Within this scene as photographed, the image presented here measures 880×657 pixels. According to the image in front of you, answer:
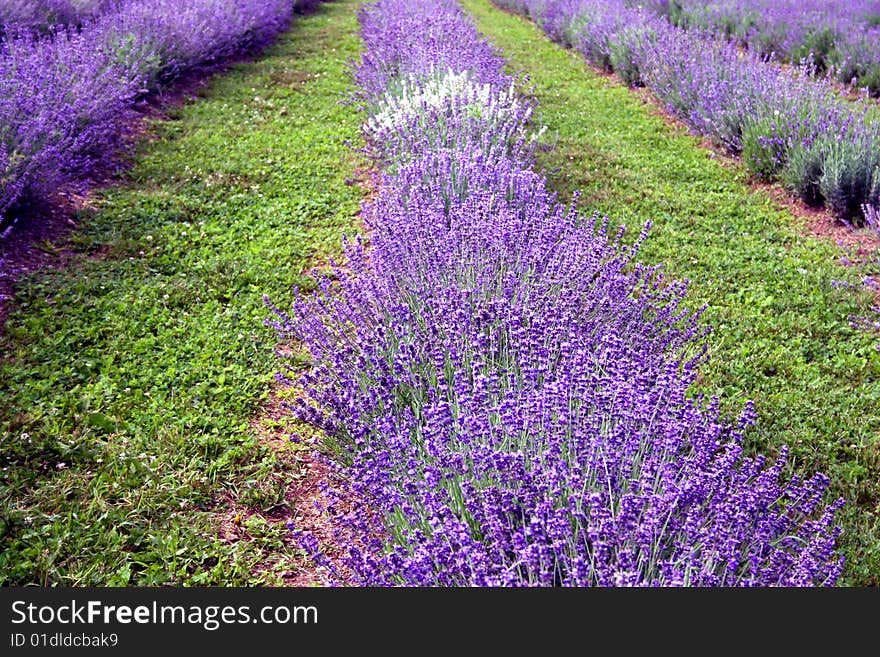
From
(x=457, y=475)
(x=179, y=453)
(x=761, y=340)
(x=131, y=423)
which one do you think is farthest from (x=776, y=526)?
(x=131, y=423)

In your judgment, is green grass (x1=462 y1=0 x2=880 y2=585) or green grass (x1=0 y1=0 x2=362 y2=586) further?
green grass (x1=462 y1=0 x2=880 y2=585)

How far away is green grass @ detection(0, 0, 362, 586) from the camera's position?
267 cm

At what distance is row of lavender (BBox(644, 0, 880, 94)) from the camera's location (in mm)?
8852

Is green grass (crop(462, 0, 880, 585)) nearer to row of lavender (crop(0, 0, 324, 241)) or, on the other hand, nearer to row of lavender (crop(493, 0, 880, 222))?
row of lavender (crop(493, 0, 880, 222))

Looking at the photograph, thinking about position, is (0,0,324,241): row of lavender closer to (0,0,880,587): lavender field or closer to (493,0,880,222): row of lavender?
(0,0,880,587): lavender field

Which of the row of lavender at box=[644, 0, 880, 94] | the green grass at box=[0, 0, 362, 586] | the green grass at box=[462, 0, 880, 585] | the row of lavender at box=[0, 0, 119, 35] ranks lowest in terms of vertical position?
the green grass at box=[0, 0, 362, 586]

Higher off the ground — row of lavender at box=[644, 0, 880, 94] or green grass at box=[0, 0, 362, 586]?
row of lavender at box=[644, 0, 880, 94]

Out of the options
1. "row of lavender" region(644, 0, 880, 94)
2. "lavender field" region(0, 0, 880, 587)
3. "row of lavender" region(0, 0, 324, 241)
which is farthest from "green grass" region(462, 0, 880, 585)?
"row of lavender" region(0, 0, 324, 241)

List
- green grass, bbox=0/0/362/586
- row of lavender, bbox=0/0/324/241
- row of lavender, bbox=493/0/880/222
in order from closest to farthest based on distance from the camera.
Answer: green grass, bbox=0/0/362/586 → row of lavender, bbox=0/0/324/241 → row of lavender, bbox=493/0/880/222

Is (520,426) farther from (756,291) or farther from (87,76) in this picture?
(87,76)

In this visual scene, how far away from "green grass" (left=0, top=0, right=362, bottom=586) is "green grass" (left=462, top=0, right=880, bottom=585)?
2.13m

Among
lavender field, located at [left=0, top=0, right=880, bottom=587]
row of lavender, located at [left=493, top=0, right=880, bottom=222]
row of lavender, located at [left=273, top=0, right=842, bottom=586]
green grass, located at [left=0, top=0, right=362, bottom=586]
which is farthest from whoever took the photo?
row of lavender, located at [left=493, top=0, right=880, bottom=222]

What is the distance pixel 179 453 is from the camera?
310 centimetres

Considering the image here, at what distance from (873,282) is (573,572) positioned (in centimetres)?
369
